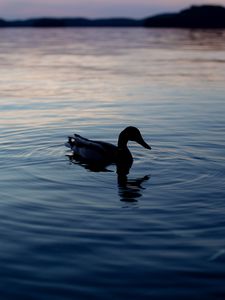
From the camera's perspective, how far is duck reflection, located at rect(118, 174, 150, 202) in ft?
33.3

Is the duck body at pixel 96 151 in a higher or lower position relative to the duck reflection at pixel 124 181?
higher

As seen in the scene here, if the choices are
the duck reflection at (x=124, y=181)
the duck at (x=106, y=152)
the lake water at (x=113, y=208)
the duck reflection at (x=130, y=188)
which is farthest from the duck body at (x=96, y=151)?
the duck reflection at (x=130, y=188)

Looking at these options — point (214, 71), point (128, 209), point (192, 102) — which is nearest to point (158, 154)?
point (128, 209)

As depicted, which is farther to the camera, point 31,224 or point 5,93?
point 5,93

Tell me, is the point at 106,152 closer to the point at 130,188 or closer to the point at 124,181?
the point at 124,181

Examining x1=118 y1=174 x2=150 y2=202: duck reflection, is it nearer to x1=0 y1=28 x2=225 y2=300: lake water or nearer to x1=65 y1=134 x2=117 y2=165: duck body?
x1=0 y1=28 x2=225 y2=300: lake water

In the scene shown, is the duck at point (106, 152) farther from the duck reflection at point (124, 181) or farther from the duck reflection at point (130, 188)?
the duck reflection at point (130, 188)

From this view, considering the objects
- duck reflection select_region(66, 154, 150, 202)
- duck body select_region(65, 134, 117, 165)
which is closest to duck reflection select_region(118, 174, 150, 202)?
duck reflection select_region(66, 154, 150, 202)

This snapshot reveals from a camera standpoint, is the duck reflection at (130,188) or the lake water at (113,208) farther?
the duck reflection at (130,188)

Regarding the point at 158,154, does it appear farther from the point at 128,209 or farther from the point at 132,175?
the point at 128,209

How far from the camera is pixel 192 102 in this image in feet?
74.3

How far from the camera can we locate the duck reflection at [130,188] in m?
10.2

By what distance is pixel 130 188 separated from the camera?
1088cm

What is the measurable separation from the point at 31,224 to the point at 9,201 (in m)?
1.50
